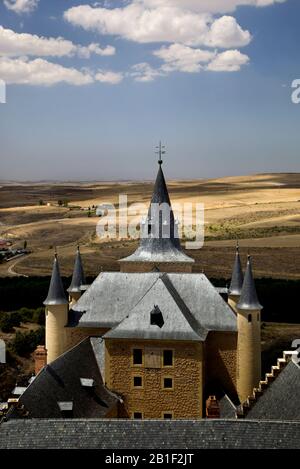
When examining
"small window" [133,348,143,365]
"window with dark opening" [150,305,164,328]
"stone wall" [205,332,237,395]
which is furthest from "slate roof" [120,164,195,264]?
"small window" [133,348,143,365]

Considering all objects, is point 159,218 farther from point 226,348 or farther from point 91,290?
point 226,348

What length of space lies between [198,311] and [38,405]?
1193cm

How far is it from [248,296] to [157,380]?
691cm

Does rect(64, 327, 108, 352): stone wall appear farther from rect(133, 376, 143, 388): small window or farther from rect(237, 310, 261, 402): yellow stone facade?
rect(237, 310, 261, 402): yellow stone facade

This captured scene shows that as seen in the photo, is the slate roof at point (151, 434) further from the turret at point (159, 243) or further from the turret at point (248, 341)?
the turret at point (159, 243)

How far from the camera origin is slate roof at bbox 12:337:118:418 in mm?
26609

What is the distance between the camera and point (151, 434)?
67.2ft

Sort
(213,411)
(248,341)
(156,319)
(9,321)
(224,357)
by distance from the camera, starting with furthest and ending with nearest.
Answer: (9,321)
(224,357)
(248,341)
(156,319)
(213,411)

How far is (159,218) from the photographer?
4247cm


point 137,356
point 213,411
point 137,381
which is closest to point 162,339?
point 137,356

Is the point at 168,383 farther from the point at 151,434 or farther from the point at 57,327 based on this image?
the point at 151,434

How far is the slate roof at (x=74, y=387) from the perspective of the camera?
2661cm

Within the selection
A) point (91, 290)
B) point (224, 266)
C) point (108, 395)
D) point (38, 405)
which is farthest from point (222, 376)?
point (224, 266)

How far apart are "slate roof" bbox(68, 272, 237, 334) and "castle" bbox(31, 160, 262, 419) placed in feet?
0.20
